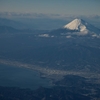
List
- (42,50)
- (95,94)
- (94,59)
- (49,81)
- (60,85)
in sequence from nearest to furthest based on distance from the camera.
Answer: (95,94)
(60,85)
(49,81)
(94,59)
(42,50)

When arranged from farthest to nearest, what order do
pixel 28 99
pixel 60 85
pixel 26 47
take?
1. pixel 26 47
2. pixel 60 85
3. pixel 28 99

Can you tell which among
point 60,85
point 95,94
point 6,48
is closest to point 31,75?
point 60,85

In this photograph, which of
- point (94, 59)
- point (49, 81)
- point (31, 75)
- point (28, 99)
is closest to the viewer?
point (28, 99)

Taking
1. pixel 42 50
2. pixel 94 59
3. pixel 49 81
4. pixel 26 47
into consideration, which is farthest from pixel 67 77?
pixel 26 47

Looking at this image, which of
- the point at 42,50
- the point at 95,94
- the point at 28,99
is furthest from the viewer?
the point at 42,50

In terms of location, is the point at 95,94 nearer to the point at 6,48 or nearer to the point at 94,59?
the point at 94,59

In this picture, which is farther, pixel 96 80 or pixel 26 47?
pixel 26 47

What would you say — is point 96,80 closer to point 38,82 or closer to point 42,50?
point 38,82

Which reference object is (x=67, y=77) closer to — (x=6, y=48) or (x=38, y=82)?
(x=38, y=82)

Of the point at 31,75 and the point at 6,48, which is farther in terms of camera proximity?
the point at 6,48
